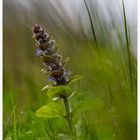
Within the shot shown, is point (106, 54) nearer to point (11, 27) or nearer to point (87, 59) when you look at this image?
point (87, 59)

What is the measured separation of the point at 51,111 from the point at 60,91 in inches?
3.0

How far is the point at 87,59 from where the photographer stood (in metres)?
1.25

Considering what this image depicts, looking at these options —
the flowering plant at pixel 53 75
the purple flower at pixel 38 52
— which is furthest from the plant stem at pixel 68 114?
the purple flower at pixel 38 52

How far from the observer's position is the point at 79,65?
1.24 meters

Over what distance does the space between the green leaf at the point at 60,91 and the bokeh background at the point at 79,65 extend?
1.4 inches

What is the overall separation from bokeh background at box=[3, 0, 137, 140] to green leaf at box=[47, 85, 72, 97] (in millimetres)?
35

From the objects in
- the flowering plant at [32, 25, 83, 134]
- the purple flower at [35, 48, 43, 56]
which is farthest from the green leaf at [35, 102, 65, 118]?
the purple flower at [35, 48, 43, 56]

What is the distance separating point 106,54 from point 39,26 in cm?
17

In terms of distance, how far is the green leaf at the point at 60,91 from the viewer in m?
1.15

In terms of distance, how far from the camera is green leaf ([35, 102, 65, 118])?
119 cm

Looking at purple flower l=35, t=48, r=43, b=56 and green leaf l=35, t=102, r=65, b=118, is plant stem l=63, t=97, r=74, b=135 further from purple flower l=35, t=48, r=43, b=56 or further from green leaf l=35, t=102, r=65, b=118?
purple flower l=35, t=48, r=43, b=56

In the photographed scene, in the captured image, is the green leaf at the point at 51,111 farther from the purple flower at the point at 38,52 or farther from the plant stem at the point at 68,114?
the purple flower at the point at 38,52

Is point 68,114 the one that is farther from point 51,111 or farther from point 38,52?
point 38,52

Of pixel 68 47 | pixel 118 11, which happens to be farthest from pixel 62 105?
pixel 118 11
